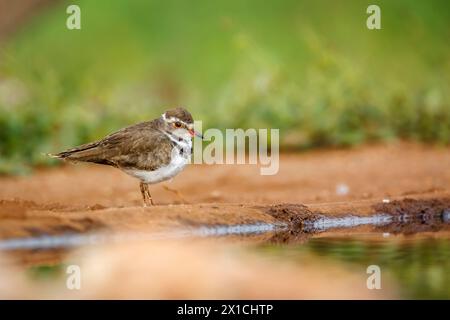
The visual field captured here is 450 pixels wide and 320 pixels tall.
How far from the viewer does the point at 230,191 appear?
34.3ft

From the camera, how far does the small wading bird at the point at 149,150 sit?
323 inches

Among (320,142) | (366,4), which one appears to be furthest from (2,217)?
(366,4)

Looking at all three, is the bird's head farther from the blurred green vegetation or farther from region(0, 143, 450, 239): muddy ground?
the blurred green vegetation

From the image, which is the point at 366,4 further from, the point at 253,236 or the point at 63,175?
the point at 253,236

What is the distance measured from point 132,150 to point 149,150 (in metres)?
0.15

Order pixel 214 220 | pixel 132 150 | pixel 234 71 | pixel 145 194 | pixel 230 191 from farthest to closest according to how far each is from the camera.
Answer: pixel 234 71, pixel 230 191, pixel 145 194, pixel 132 150, pixel 214 220

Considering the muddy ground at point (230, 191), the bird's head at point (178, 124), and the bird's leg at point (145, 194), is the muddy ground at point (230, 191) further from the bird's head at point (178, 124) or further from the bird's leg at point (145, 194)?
the bird's head at point (178, 124)

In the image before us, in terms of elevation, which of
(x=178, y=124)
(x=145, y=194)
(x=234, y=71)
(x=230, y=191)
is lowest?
(x=145, y=194)

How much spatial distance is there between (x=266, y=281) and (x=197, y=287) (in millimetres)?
424

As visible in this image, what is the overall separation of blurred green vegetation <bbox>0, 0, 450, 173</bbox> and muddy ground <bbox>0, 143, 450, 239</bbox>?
48 cm

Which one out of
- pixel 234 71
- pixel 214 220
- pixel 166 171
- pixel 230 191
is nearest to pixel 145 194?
pixel 166 171

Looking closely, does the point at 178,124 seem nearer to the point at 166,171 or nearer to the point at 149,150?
the point at 149,150

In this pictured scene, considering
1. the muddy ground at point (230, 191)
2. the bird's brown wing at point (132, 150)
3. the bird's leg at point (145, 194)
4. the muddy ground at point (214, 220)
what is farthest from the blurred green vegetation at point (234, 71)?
the bird's leg at point (145, 194)

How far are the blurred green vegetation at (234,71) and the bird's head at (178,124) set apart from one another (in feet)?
11.2
